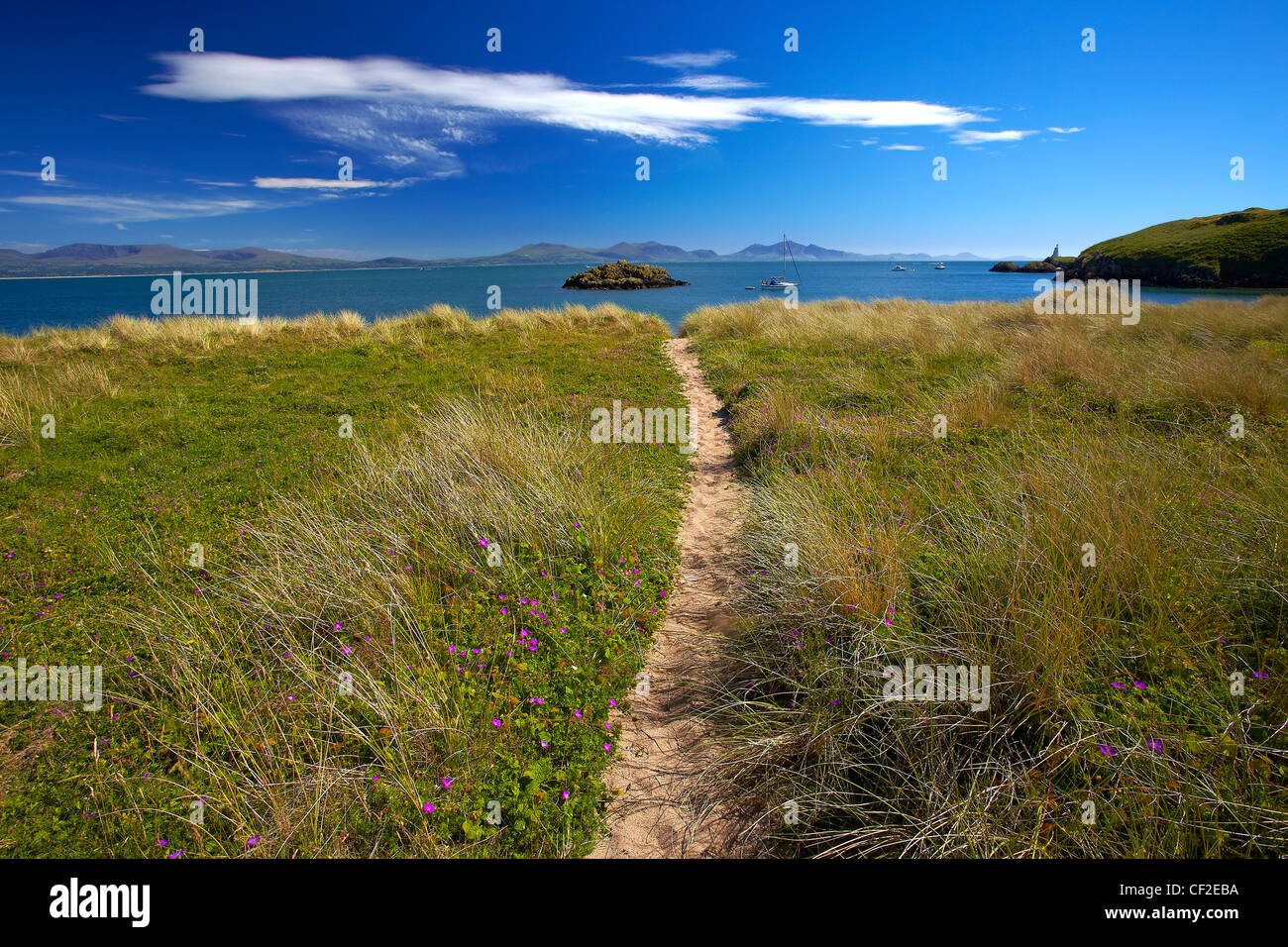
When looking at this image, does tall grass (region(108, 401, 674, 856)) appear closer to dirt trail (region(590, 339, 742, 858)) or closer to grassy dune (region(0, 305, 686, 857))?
grassy dune (region(0, 305, 686, 857))

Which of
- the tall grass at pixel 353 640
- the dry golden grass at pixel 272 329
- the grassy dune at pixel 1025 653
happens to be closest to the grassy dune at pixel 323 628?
the tall grass at pixel 353 640

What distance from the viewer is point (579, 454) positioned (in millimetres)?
7387

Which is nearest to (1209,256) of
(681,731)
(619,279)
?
(619,279)

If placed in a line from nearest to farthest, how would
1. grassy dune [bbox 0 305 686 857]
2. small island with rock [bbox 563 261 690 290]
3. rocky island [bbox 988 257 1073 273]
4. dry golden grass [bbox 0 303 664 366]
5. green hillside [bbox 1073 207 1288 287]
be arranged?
grassy dune [bbox 0 305 686 857] → dry golden grass [bbox 0 303 664 366] → green hillside [bbox 1073 207 1288 287] → small island with rock [bbox 563 261 690 290] → rocky island [bbox 988 257 1073 273]

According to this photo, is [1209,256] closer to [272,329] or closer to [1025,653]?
[1025,653]

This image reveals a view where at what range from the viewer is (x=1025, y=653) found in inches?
126

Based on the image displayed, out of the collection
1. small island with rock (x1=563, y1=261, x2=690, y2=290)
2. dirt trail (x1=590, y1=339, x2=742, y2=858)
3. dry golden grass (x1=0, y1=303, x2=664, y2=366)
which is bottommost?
dirt trail (x1=590, y1=339, x2=742, y2=858)

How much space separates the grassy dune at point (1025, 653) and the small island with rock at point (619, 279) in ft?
236

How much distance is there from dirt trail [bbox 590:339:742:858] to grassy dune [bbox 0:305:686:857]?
0.60ft

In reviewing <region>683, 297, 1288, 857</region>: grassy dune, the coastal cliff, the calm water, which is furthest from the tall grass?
the coastal cliff

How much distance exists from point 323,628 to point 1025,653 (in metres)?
4.94

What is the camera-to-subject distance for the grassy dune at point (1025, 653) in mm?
2553

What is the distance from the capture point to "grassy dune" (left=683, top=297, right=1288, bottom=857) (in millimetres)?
2553
